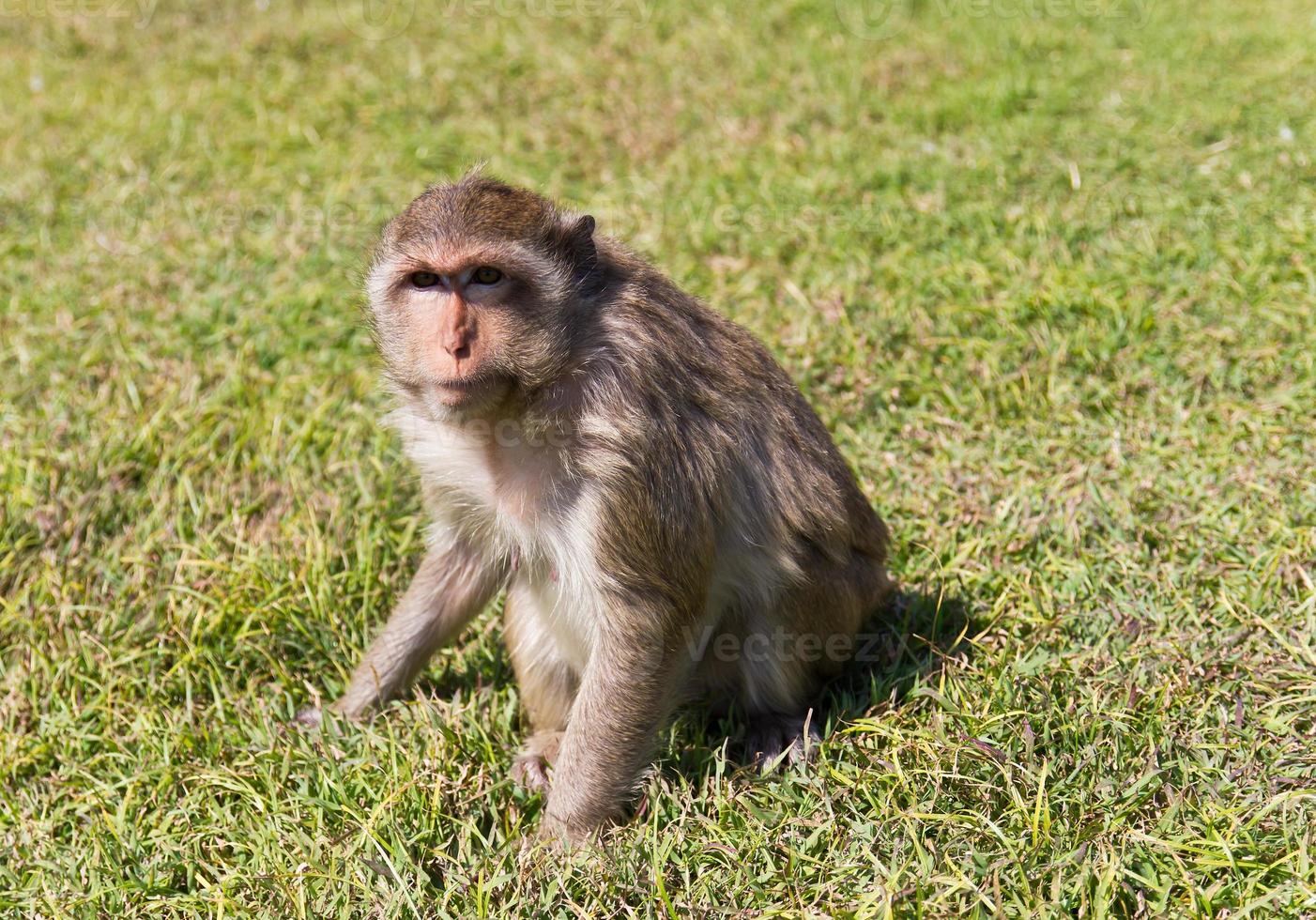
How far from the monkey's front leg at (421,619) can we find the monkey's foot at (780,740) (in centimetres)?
92

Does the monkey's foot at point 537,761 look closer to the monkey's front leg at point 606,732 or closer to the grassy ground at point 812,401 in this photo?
the grassy ground at point 812,401

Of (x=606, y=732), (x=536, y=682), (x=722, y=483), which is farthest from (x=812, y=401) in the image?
(x=606, y=732)

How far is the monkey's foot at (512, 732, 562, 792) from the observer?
3436 mm

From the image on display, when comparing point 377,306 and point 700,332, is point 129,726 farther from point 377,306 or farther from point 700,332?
point 700,332

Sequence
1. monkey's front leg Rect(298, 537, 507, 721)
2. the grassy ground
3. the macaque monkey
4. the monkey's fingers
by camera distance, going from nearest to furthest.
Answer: the macaque monkey < the grassy ground < the monkey's fingers < monkey's front leg Rect(298, 537, 507, 721)

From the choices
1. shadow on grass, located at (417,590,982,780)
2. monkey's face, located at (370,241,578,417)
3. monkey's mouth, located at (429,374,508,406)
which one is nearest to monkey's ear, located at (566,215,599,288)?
monkey's face, located at (370,241,578,417)

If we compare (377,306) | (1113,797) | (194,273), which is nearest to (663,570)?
(377,306)

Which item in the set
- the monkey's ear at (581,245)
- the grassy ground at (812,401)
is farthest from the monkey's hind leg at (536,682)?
the monkey's ear at (581,245)

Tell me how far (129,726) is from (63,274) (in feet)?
9.21

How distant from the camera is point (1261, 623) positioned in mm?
3504

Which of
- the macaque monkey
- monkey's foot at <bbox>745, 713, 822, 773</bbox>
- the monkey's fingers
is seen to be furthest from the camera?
the monkey's fingers

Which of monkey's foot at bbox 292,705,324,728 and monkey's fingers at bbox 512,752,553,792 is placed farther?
monkey's foot at bbox 292,705,324,728

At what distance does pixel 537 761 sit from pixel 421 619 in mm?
573

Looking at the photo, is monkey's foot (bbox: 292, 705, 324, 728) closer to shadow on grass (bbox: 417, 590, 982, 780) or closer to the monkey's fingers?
shadow on grass (bbox: 417, 590, 982, 780)
